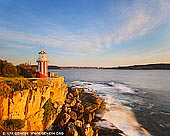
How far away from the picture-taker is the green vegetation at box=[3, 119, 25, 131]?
11.2 metres

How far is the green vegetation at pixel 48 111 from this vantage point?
1596cm

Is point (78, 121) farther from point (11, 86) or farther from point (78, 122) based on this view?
point (11, 86)

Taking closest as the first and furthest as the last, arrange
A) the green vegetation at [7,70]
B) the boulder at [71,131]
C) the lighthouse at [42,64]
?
the boulder at [71,131] → the green vegetation at [7,70] → the lighthouse at [42,64]

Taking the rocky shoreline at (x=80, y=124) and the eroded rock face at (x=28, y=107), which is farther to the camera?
the rocky shoreline at (x=80, y=124)

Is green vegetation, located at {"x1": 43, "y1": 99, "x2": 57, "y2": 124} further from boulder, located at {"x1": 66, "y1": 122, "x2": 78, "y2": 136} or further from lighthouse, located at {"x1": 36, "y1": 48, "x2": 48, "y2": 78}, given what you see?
lighthouse, located at {"x1": 36, "y1": 48, "x2": 48, "y2": 78}

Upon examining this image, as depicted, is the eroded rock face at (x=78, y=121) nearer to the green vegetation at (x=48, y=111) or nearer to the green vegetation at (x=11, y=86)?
the green vegetation at (x=48, y=111)

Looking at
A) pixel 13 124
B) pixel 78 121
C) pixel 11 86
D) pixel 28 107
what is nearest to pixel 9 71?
pixel 11 86

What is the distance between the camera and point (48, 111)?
1662 centimetres

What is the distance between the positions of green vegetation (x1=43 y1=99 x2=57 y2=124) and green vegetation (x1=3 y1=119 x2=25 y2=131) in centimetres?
384

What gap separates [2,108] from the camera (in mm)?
11281

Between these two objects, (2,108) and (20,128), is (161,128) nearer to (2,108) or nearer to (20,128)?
(20,128)

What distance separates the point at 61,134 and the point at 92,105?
1105 cm

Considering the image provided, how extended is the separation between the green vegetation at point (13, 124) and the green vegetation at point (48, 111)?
384 cm

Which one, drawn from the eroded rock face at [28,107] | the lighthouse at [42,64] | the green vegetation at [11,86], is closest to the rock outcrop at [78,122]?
the eroded rock face at [28,107]
